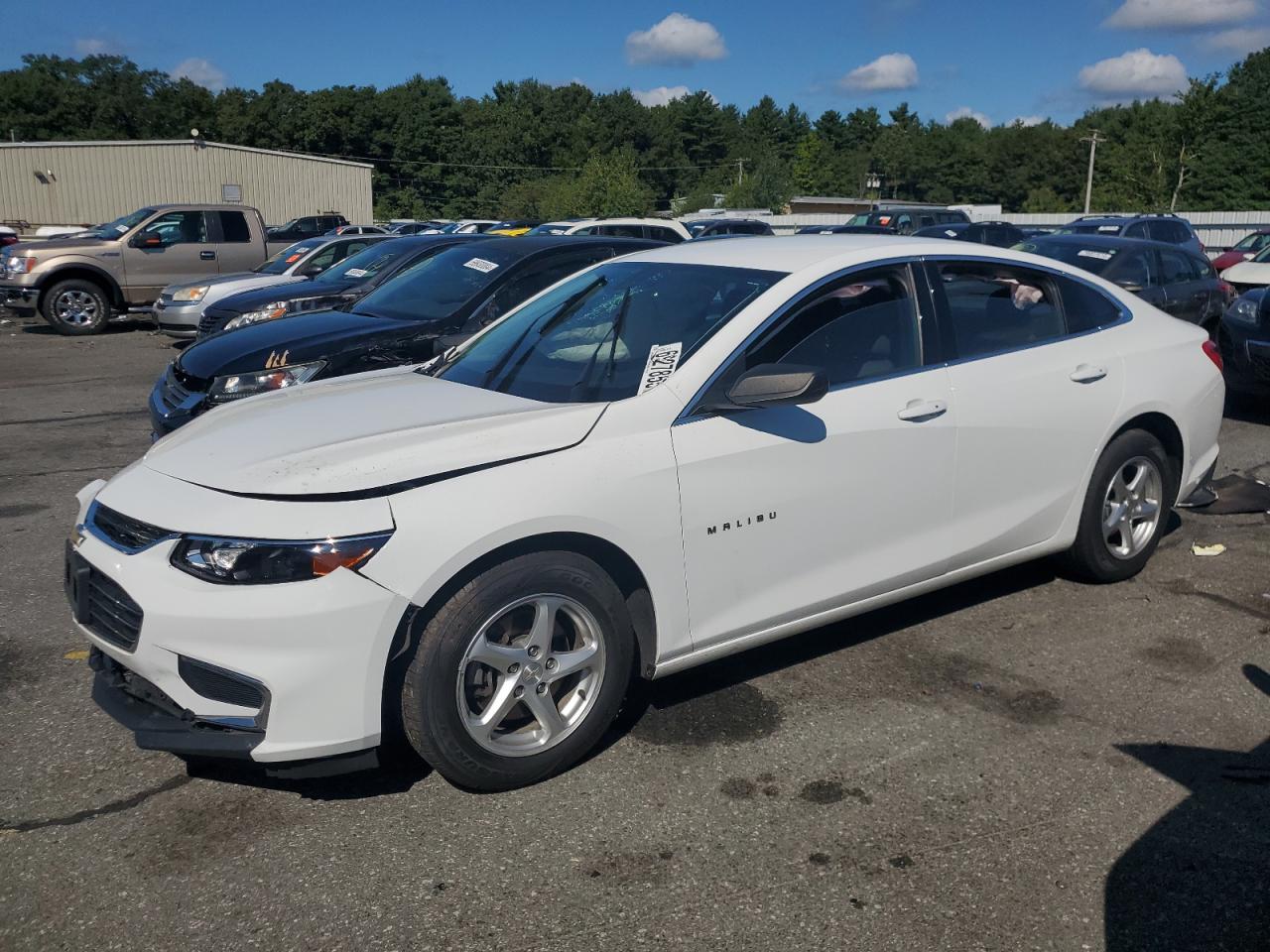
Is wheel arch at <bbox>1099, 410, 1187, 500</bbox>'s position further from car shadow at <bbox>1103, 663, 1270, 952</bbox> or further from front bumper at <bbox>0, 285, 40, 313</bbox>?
front bumper at <bbox>0, 285, 40, 313</bbox>

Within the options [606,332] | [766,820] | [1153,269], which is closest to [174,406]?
[606,332]

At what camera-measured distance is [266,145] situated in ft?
346

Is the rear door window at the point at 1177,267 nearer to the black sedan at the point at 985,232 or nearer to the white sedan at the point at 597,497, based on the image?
the white sedan at the point at 597,497

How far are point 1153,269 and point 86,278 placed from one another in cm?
1497

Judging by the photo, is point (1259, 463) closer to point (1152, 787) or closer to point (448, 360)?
point (1152, 787)

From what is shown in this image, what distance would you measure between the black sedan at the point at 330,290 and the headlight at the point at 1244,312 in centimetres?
659


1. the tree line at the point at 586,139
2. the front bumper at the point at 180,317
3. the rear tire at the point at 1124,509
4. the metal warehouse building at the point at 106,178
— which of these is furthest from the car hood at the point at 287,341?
the tree line at the point at 586,139

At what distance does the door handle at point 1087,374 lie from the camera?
490 centimetres

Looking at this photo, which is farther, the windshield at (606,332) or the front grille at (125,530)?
the windshield at (606,332)

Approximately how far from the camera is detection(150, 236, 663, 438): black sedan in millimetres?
6891

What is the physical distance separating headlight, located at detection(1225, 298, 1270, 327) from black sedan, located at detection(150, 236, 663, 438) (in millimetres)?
5312

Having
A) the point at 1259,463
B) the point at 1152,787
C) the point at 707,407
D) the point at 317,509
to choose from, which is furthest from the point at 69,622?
the point at 1259,463

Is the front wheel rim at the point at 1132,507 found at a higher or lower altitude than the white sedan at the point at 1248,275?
lower

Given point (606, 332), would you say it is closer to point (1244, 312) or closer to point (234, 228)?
point (1244, 312)
